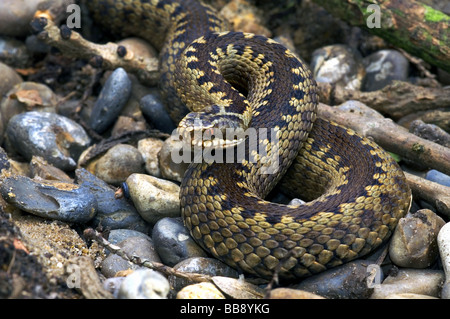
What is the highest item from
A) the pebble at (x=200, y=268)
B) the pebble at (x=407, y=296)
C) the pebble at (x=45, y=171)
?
the pebble at (x=407, y=296)

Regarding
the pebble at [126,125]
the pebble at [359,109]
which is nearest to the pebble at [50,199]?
the pebble at [126,125]

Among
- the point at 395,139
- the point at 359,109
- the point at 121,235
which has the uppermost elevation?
the point at 359,109

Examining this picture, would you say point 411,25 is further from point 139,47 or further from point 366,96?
point 139,47

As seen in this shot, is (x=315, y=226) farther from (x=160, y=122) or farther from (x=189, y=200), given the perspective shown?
(x=160, y=122)

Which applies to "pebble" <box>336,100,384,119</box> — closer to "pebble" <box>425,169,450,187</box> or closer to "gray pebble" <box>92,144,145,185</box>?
"pebble" <box>425,169,450,187</box>

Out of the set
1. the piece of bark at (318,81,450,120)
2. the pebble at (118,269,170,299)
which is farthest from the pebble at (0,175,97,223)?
the piece of bark at (318,81,450,120)

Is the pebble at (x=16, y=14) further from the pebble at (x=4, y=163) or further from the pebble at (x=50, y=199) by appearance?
the pebble at (x=50, y=199)

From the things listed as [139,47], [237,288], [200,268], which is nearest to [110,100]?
[139,47]
